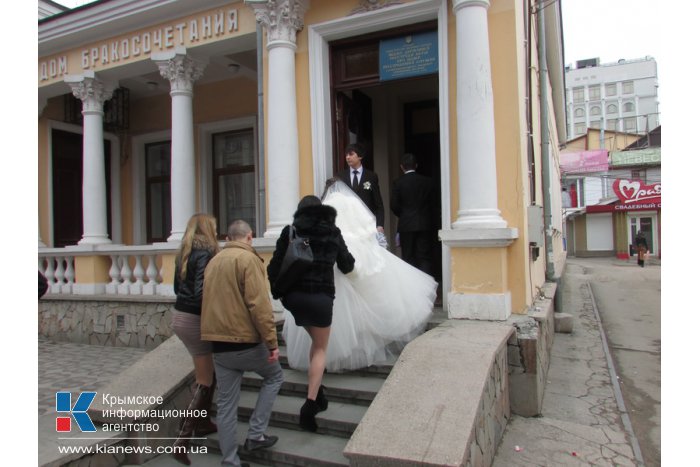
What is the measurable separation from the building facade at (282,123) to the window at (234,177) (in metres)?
0.03

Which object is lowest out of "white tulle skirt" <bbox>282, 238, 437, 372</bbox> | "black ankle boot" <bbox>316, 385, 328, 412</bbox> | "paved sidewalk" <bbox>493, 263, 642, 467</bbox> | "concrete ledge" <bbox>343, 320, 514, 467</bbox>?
"paved sidewalk" <bbox>493, 263, 642, 467</bbox>

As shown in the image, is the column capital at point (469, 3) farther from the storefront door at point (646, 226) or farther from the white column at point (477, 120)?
the storefront door at point (646, 226)

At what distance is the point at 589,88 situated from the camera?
82062mm

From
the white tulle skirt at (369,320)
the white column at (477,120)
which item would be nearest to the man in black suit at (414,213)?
the white column at (477,120)

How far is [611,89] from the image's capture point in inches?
3204

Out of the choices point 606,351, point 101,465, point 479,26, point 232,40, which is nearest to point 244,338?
point 101,465

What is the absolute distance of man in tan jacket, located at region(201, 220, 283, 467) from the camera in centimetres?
325

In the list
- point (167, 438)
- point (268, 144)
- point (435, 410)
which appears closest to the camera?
point (435, 410)

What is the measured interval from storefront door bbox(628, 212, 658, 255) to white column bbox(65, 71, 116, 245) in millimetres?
33337

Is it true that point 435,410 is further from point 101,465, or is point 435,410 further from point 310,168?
point 310,168

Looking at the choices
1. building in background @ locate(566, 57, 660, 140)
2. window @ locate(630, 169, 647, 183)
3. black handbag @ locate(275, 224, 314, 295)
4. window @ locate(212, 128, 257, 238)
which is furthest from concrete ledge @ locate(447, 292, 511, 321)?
building in background @ locate(566, 57, 660, 140)

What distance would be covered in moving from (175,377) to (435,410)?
95.1 inches

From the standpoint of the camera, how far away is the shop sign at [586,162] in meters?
29.0

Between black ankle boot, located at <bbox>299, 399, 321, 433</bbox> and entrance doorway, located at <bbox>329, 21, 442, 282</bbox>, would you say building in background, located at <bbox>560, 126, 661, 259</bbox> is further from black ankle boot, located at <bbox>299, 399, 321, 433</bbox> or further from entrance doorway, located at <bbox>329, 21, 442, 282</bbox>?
black ankle boot, located at <bbox>299, 399, 321, 433</bbox>
